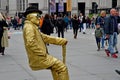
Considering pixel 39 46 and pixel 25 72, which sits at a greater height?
pixel 39 46

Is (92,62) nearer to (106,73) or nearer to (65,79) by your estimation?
(106,73)

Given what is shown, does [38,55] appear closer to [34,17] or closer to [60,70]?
[60,70]

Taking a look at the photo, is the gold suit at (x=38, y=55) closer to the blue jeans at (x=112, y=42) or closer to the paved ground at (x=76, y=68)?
the paved ground at (x=76, y=68)

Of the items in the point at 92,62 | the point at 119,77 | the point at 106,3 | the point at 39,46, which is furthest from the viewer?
the point at 106,3

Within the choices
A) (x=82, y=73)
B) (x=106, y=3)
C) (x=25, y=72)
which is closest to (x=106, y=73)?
(x=82, y=73)

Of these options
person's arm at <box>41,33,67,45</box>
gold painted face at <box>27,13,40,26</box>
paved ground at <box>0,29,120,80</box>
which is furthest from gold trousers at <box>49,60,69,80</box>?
paved ground at <box>0,29,120,80</box>

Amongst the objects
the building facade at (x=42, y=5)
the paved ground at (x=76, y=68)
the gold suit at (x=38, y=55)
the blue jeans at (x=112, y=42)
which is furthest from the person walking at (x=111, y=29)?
the building facade at (x=42, y=5)

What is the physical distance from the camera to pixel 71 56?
16281 mm

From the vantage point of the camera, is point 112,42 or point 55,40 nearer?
point 55,40

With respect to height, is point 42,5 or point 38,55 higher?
point 38,55

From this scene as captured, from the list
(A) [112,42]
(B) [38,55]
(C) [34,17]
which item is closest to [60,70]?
(B) [38,55]

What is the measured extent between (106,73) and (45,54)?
4.53 meters

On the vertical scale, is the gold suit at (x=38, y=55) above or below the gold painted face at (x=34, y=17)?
below

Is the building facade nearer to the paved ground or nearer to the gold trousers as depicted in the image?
the paved ground
